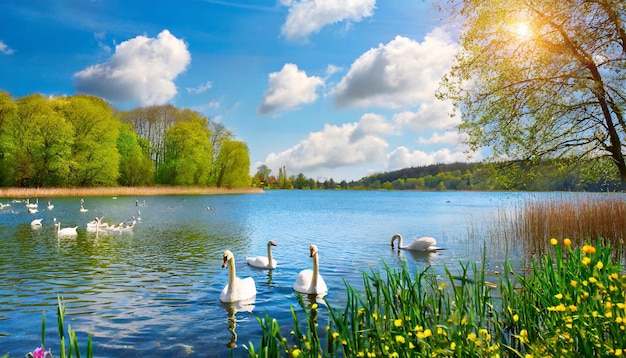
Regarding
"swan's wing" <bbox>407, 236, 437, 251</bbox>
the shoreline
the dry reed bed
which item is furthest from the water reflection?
the shoreline

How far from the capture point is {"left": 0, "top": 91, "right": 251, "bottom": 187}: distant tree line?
58.1 metres

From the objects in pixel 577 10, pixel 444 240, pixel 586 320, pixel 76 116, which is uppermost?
pixel 76 116

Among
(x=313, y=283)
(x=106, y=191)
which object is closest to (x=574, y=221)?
(x=313, y=283)

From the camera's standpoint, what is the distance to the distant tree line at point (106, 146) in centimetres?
5809

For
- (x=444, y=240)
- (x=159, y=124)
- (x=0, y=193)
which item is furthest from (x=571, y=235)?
(x=159, y=124)

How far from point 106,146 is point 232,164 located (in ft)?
79.8

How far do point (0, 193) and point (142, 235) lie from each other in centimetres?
3801

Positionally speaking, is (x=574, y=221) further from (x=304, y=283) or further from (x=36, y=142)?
(x=36, y=142)

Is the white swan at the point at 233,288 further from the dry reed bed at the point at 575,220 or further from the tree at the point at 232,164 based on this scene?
the tree at the point at 232,164

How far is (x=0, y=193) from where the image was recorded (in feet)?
165

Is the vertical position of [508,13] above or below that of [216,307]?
above

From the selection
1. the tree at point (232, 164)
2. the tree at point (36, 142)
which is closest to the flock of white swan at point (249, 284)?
the tree at point (36, 142)

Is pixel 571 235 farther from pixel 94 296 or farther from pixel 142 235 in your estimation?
pixel 142 235

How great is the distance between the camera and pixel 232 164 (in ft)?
275
